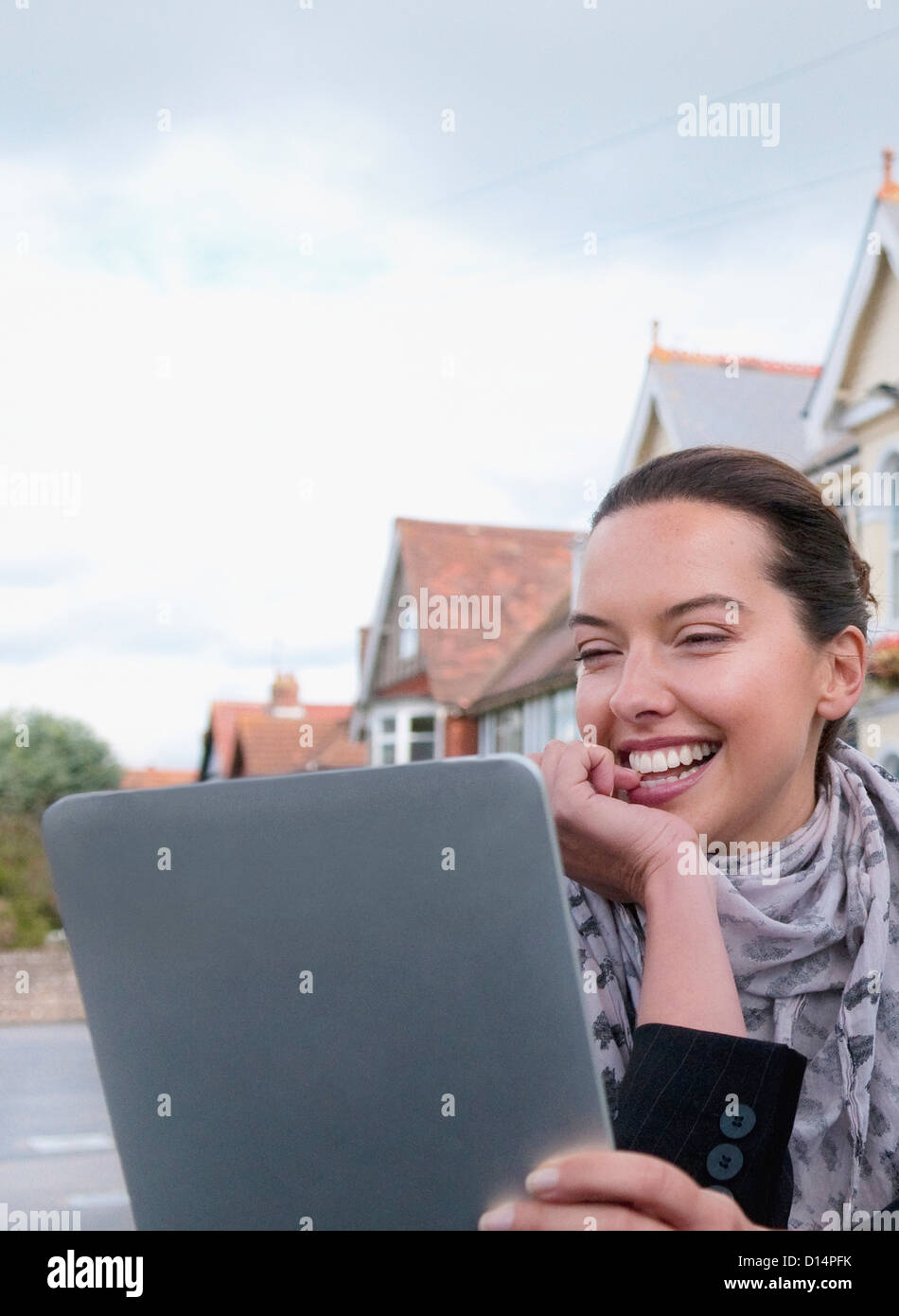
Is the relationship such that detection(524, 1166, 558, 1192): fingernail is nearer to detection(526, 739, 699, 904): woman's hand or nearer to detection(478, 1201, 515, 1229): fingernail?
detection(478, 1201, 515, 1229): fingernail

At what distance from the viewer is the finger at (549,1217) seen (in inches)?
34.1

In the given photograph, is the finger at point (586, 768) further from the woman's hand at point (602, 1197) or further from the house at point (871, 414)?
the house at point (871, 414)

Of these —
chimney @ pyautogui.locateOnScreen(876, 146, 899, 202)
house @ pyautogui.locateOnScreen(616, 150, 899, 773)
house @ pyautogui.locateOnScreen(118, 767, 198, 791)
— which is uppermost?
chimney @ pyautogui.locateOnScreen(876, 146, 899, 202)

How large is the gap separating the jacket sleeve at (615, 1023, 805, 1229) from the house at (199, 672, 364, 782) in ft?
103

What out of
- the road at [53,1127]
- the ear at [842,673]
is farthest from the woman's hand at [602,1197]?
the road at [53,1127]

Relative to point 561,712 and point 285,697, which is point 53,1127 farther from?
point 285,697

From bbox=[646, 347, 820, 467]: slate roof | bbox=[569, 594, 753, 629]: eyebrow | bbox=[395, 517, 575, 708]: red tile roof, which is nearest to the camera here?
bbox=[569, 594, 753, 629]: eyebrow

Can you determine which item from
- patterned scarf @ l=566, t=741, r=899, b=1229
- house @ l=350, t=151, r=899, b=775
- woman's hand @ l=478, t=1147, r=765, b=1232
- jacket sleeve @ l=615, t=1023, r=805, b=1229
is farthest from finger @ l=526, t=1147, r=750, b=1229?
house @ l=350, t=151, r=899, b=775

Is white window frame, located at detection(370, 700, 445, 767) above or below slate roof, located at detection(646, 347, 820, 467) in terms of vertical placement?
below

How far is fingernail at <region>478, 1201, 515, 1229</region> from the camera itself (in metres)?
0.87

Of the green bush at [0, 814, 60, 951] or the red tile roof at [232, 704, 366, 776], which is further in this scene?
the red tile roof at [232, 704, 366, 776]

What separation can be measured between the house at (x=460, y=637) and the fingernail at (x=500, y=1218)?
23.2 metres
